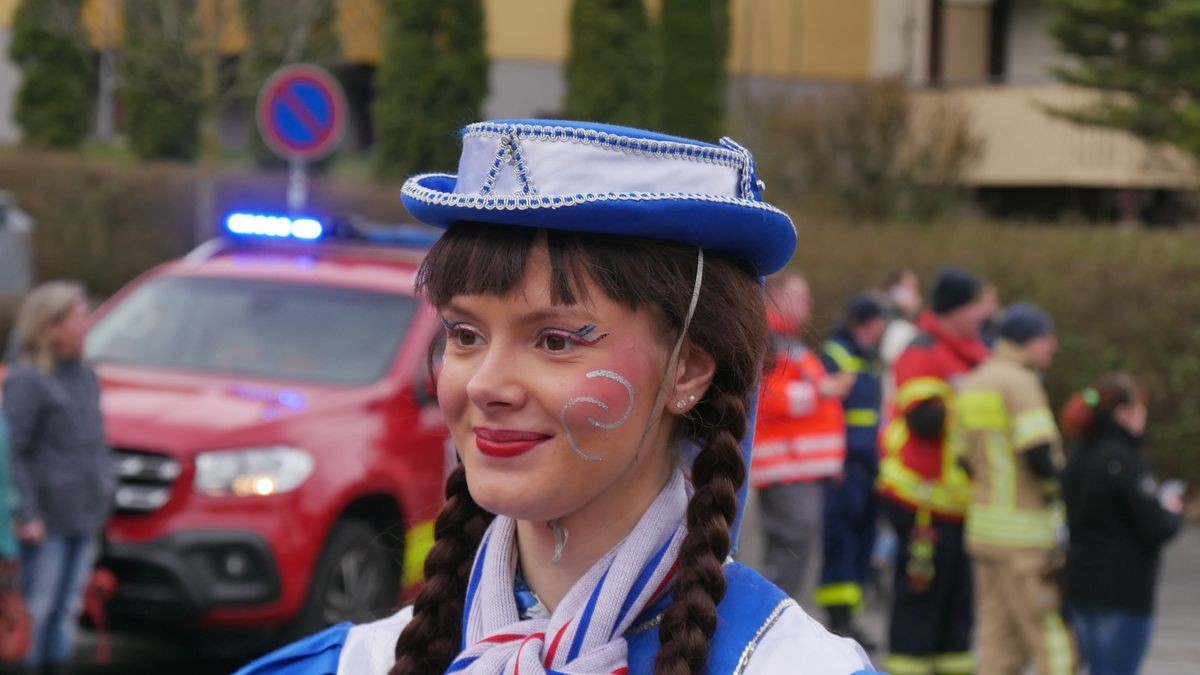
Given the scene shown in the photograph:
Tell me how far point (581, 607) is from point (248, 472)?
18.7 ft

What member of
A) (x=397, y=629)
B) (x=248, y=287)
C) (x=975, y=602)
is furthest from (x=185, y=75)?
(x=397, y=629)

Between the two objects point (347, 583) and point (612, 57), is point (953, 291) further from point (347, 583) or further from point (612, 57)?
point (612, 57)

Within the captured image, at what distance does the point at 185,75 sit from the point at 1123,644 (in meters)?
18.7

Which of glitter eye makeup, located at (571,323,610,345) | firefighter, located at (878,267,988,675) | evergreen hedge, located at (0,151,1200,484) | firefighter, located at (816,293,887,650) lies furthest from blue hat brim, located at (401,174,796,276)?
evergreen hedge, located at (0,151,1200,484)

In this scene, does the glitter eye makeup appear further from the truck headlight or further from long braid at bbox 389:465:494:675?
→ the truck headlight

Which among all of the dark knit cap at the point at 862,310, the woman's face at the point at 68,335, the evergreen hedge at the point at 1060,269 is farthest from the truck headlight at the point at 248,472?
the dark knit cap at the point at 862,310

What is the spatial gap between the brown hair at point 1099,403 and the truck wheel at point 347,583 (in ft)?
9.49

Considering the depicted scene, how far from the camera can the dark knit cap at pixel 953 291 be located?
832cm

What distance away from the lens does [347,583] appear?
786 centimetres

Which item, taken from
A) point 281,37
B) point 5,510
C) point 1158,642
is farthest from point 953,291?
point 281,37

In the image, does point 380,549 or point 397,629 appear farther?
point 380,549

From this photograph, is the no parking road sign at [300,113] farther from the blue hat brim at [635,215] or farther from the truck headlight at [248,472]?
the blue hat brim at [635,215]

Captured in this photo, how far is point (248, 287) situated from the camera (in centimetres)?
884

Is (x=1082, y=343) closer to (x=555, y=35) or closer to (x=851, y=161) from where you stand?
(x=851, y=161)
